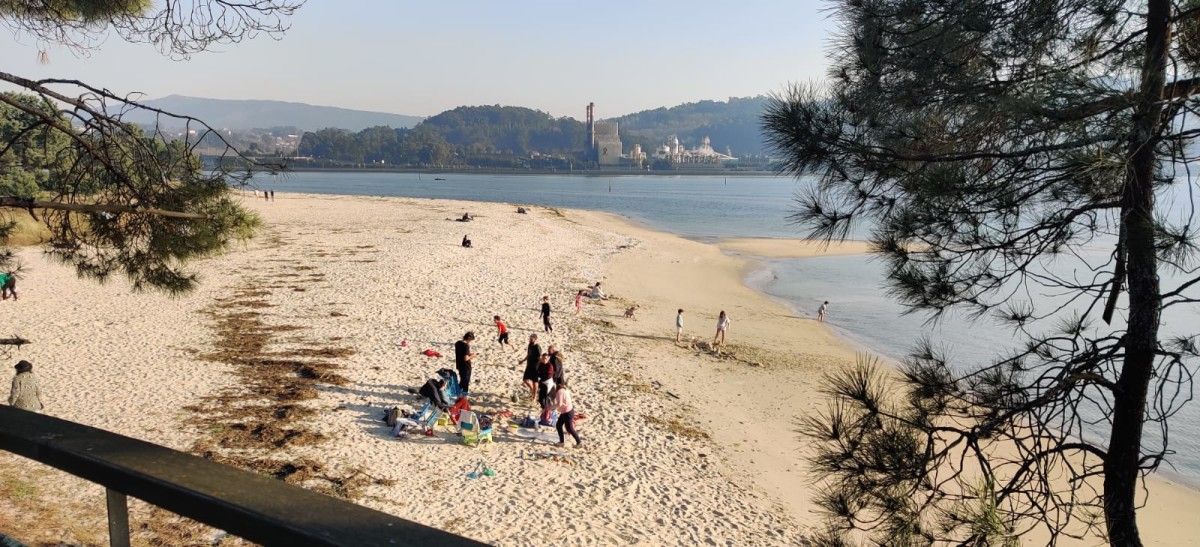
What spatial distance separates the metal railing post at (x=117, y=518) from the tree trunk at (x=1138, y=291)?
3038mm

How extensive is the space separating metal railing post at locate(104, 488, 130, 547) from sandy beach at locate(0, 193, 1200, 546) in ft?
9.68

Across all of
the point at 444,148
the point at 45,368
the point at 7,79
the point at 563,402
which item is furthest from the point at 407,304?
the point at 444,148

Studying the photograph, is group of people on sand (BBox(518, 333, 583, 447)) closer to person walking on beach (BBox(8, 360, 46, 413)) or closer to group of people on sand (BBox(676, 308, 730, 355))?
group of people on sand (BBox(676, 308, 730, 355))

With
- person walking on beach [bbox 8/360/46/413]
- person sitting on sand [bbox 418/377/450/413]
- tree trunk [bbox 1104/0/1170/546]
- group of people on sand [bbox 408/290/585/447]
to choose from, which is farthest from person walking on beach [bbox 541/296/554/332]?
tree trunk [bbox 1104/0/1170/546]

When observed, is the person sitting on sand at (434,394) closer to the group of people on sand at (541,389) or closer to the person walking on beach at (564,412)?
the group of people on sand at (541,389)

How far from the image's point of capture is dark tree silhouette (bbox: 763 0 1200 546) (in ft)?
8.94

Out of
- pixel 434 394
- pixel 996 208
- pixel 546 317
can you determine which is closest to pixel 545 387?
pixel 434 394

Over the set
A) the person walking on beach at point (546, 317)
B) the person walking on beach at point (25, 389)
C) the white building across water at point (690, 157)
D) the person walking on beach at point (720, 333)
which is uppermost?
the white building across water at point (690, 157)

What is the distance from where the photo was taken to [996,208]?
3232mm

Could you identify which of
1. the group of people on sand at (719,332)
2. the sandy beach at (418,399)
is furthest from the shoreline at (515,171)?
the group of people on sand at (719,332)

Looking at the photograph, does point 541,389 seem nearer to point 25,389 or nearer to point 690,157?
point 25,389

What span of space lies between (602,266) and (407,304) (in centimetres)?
1209

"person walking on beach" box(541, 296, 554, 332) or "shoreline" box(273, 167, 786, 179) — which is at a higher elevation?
"shoreline" box(273, 167, 786, 179)

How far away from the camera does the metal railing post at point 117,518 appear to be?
1.43 metres
